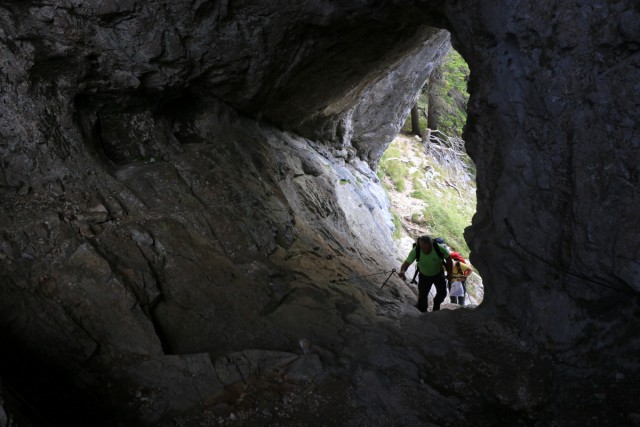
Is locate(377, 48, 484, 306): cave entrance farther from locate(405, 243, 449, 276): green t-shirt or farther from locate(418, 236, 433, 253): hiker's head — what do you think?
locate(418, 236, 433, 253): hiker's head

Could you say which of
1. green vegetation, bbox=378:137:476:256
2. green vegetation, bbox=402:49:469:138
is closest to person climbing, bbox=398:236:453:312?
green vegetation, bbox=378:137:476:256

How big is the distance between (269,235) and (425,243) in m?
2.88

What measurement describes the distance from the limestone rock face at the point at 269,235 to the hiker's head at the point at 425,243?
102 cm

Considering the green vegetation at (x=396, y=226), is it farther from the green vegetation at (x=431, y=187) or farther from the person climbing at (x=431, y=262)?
the person climbing at (x=431, y=262)

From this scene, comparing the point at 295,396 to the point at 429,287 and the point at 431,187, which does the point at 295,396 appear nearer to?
the point at 429,287

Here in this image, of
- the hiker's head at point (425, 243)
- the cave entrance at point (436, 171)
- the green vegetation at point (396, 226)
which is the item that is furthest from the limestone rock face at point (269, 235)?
the cave entrance at point (436, 171)

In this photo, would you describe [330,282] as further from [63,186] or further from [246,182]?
[63,186]

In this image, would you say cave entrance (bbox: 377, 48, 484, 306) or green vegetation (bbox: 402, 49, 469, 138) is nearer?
cave entrance (bbox: 377, 48, 484, 306)

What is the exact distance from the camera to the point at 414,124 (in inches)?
890

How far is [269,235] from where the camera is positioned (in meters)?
8.02

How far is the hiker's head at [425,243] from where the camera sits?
324 inches

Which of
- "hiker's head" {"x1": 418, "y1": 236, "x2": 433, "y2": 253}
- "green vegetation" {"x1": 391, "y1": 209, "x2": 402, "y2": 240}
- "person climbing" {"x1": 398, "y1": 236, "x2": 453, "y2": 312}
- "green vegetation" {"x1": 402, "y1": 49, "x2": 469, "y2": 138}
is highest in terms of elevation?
"green vegetation" {"x1": 402, "y1": 49, "x2": 469, "y2": 138}

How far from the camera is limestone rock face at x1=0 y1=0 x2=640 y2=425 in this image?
4.98 metres

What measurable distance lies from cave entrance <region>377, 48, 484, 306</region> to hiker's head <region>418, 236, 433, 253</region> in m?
6.24
